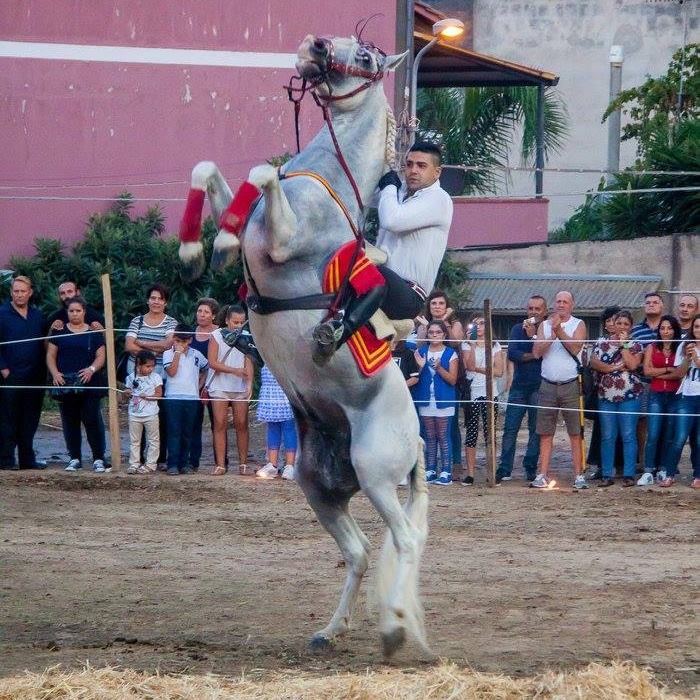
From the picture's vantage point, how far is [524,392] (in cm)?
1291

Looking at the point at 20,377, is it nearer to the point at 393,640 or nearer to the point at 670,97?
the point at 393,640

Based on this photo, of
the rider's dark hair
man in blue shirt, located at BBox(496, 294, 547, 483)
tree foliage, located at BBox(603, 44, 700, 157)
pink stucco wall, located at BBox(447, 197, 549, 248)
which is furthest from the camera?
tree foliage, located at BBox(603, 44, 700, 157)

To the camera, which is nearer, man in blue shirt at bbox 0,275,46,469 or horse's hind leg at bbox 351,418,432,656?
horse's hind leg at bbox 351,418,432,656

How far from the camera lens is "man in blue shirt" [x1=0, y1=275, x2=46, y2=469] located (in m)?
13.0

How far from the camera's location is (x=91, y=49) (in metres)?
20.5

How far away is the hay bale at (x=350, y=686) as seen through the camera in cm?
517

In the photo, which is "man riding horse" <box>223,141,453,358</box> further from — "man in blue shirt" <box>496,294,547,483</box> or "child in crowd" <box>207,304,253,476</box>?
"child in crowd" <box>207,304,253,476</box>

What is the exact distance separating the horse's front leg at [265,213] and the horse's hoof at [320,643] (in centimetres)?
193

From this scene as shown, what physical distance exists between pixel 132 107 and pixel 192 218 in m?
15.6

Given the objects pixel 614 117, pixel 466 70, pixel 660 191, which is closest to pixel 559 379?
pixel 660 191

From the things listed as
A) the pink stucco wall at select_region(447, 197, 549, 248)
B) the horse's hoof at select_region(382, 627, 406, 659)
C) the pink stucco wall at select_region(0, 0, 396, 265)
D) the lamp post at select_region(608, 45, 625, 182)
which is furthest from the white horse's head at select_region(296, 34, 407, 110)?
the lamp post at select_region(608, 45, 625, 182)

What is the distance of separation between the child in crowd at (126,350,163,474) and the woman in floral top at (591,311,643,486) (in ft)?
14.1

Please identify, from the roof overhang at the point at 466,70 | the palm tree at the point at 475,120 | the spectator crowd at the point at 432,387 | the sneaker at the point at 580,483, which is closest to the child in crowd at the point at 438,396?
the spectator crowd at the point at 432,387

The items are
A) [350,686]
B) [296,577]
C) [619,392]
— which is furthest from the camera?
[619,392]
